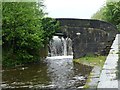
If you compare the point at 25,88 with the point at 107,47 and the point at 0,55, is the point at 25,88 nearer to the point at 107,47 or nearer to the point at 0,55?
the point at 0,55

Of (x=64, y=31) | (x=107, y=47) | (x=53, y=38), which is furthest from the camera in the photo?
(x=53, y=38)

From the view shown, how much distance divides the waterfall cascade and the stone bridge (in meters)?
1.24

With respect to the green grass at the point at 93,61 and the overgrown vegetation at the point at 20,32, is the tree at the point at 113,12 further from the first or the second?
the overgrown vegetation at the point at 20,32

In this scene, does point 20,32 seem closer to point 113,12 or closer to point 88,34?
point 88,34

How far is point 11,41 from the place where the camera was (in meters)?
21.2

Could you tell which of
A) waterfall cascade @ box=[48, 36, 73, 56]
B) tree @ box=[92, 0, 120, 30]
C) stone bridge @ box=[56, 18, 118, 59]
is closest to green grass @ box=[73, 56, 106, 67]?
stone bridge @ box=[56, 18, 118, 59]

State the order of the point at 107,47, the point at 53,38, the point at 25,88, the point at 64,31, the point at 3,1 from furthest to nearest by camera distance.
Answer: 1. the point at 53,38
2. the point at 64,31
3. the point at 107,47
4. the point at 3,1
5. the point at 25,88

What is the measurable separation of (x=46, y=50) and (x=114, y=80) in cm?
2150

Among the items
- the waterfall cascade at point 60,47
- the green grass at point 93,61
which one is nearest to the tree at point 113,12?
the waterfall cascade at point 60,47

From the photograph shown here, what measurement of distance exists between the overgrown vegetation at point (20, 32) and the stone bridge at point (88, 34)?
2499mm

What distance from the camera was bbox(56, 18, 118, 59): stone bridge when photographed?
75.7 ft

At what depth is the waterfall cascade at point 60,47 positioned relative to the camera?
25.3m

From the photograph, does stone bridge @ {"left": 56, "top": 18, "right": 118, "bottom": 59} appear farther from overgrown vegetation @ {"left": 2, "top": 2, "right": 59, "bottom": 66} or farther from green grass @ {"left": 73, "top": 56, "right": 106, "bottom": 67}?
overgrown vegetation @ {"left": 2, "top": 2, "right": 59, "bottom": 66}

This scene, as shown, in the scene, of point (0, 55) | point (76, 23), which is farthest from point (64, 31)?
point (0, 55)
